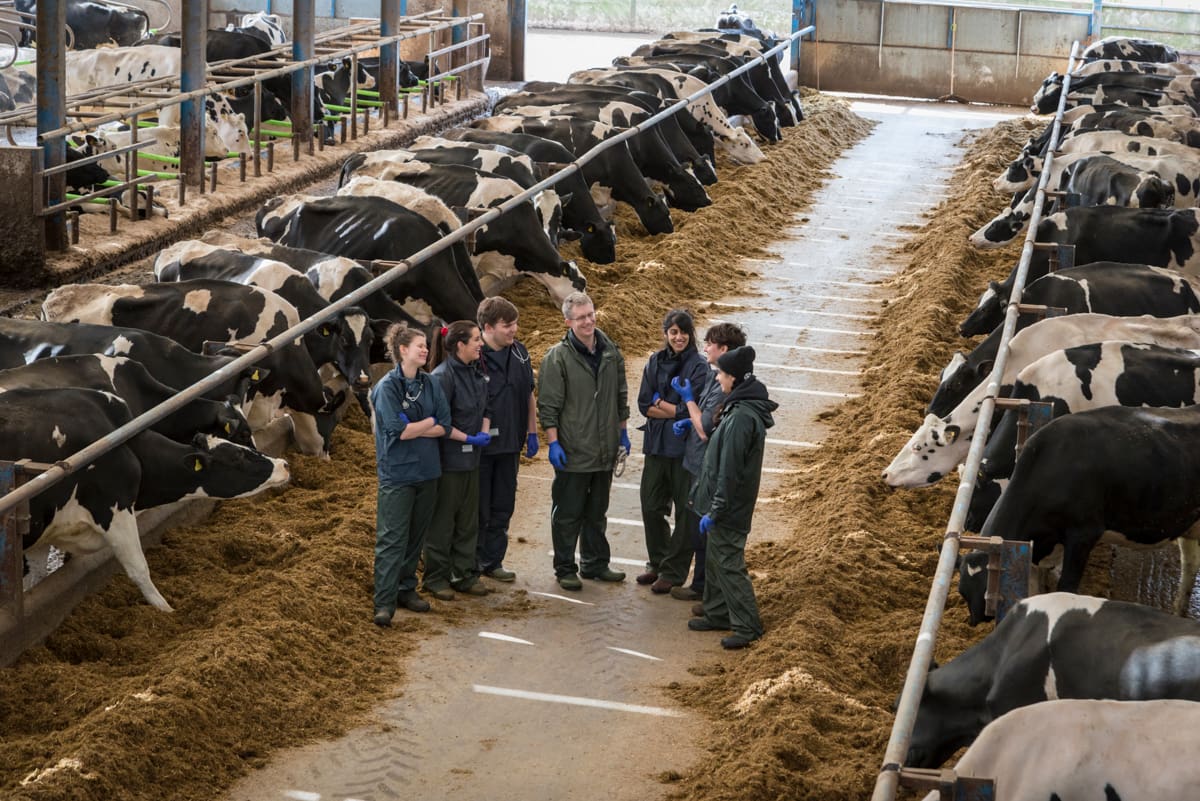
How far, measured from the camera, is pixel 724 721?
8.08 meters

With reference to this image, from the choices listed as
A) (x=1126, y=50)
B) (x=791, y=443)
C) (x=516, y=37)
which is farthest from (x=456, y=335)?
(x=1126, y=50)

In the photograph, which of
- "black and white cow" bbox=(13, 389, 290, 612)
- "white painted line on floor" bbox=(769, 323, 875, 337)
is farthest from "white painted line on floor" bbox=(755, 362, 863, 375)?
"black and white cow" bbox=(13, 389, 290, 612)

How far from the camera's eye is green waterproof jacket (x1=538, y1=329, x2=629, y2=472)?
382 inches

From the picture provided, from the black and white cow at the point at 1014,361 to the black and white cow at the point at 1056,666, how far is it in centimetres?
382

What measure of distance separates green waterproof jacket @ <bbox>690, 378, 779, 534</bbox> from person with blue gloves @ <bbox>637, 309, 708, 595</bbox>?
2.22 feet

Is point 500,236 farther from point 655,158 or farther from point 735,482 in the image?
point 735,482

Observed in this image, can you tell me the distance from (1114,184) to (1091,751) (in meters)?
11.8

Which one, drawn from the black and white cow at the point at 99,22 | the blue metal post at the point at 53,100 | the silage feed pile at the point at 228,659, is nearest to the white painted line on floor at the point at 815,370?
the silage feed pile at the point at 228,659

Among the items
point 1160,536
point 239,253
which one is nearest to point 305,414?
point 239,253

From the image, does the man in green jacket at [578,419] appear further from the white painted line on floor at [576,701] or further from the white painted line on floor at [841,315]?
the white painted line on floor at [841,315]

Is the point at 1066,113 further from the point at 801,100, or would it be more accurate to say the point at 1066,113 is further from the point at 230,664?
the point at 230,664

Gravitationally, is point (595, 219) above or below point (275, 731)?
above

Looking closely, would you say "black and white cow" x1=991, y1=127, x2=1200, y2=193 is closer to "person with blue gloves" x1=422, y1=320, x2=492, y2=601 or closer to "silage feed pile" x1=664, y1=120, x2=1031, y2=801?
"silage feed pile" x1=664, y1=120, x2=1031, y2=801

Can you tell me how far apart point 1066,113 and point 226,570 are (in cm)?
1721
